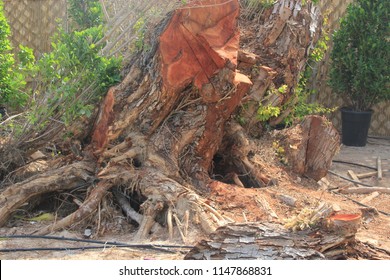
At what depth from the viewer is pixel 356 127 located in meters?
8.81

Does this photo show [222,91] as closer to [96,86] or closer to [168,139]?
[168,139]

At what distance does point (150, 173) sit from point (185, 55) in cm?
96

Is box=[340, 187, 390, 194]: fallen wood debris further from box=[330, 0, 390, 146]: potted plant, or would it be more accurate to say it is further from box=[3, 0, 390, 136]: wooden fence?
box=[3, 0, 390, 136]: wooden fence

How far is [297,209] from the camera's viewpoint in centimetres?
467

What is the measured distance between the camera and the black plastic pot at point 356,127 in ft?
28.8

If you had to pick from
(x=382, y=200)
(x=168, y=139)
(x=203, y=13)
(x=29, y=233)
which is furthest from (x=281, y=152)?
(x=29, y=233)

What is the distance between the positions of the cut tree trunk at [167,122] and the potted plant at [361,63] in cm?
394

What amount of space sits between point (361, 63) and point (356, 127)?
1.02 m

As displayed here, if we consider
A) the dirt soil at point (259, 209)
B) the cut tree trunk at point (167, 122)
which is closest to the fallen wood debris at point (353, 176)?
the dirt soil at point (259, 209)

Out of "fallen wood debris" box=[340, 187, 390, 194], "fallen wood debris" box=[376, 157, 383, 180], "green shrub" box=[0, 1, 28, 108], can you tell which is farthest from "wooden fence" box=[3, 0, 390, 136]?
"fallen wood debris" box=[340, 187, 390, 194]

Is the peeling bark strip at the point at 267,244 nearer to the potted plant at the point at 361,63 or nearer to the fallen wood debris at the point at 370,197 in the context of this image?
the fallen wood debris at the point at 370,197

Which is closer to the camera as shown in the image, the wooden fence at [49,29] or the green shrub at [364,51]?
the green shrub at [364,51]

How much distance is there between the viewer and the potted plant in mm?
8281

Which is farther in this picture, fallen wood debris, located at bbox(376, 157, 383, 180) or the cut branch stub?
fallen wood debris, located at bbox(376, 157, 383, 180)
